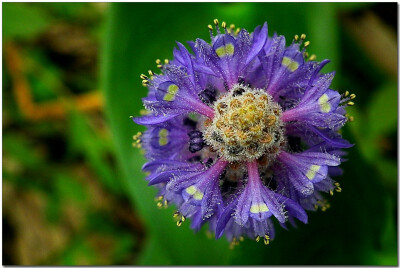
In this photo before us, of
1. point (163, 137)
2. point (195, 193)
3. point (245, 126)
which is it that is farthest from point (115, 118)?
point (245, 126)

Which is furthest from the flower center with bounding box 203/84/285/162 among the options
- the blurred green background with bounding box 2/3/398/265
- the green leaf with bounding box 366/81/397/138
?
the green leaf with bounding box 366/81/397/138

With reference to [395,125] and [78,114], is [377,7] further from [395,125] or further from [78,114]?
[78,114]

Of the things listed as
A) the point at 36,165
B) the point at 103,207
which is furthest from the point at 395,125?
the point at 36,165

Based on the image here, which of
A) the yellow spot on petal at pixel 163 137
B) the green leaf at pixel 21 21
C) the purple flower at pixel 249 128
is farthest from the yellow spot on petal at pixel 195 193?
the green leaf at pixel 21 21

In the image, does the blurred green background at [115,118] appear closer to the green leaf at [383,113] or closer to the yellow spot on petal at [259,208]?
the green leaf at [383,113]

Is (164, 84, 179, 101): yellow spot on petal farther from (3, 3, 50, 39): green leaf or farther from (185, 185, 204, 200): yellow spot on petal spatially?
(3, 3, 50, 39): green leaf

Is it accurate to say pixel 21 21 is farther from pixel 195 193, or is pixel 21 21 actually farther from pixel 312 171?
pixel 312 171
